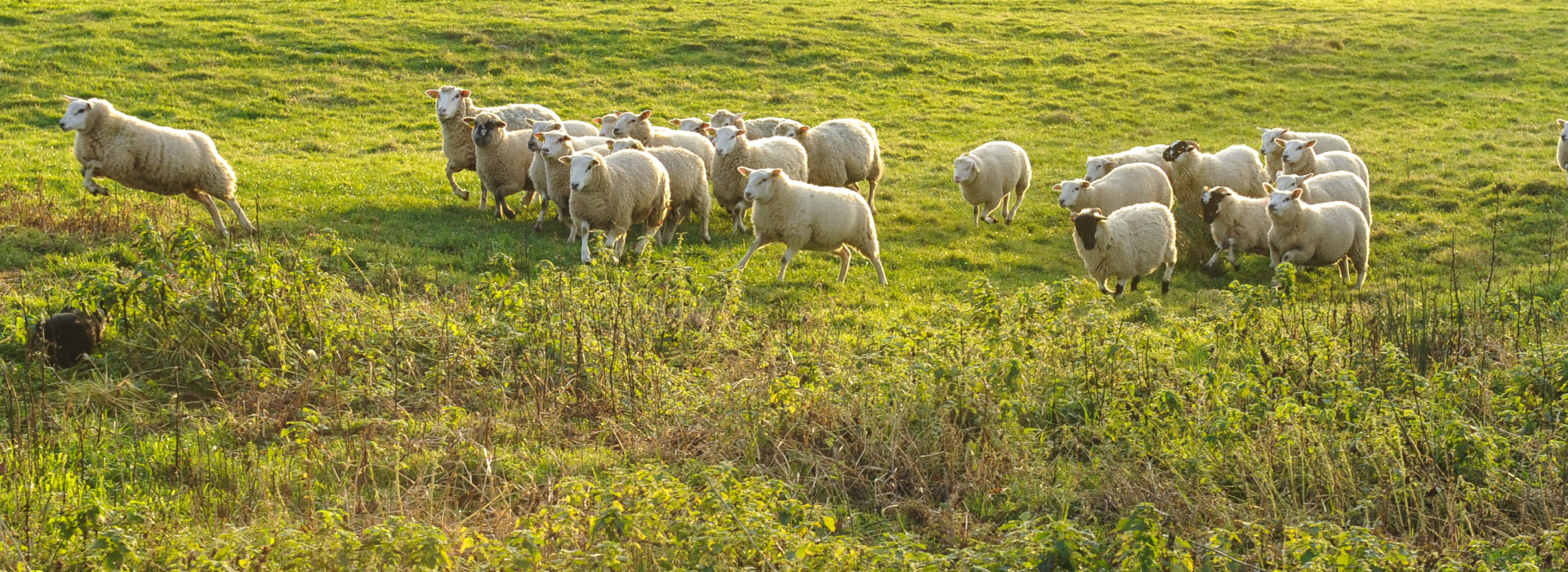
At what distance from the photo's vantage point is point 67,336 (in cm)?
755

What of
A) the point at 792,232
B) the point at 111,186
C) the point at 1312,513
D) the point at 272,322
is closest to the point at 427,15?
the point at 111,186

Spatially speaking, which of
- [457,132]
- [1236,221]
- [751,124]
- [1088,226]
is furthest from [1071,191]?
[457,132]

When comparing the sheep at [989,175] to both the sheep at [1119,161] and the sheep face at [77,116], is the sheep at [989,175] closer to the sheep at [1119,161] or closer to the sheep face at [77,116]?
the sheep at [1119,161]

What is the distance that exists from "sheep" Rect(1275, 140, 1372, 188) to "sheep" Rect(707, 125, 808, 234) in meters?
6.71

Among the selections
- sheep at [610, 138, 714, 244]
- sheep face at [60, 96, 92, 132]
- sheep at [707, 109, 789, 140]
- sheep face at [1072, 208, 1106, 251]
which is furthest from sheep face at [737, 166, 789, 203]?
sheep face at [60, 96, 92, 132]

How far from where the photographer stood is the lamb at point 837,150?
1548 cm

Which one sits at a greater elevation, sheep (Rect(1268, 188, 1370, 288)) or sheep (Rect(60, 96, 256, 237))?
sheep (Rect(60, 96, 256, 237))

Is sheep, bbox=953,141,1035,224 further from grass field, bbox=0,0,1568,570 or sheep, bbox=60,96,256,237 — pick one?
sheep, bbox=60,96,256,237

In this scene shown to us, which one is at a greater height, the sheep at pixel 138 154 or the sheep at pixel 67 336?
the sheep at pixel 138 154

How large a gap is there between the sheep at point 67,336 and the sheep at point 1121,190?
408 inches

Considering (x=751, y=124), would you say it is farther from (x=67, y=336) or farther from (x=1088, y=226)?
(x=67, y=336)

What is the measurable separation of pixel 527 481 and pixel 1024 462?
2.66 metres

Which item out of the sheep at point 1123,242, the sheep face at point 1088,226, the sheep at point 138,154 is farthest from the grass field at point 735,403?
the sheep face at point 1088,226

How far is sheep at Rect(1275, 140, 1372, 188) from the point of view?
15.7m
